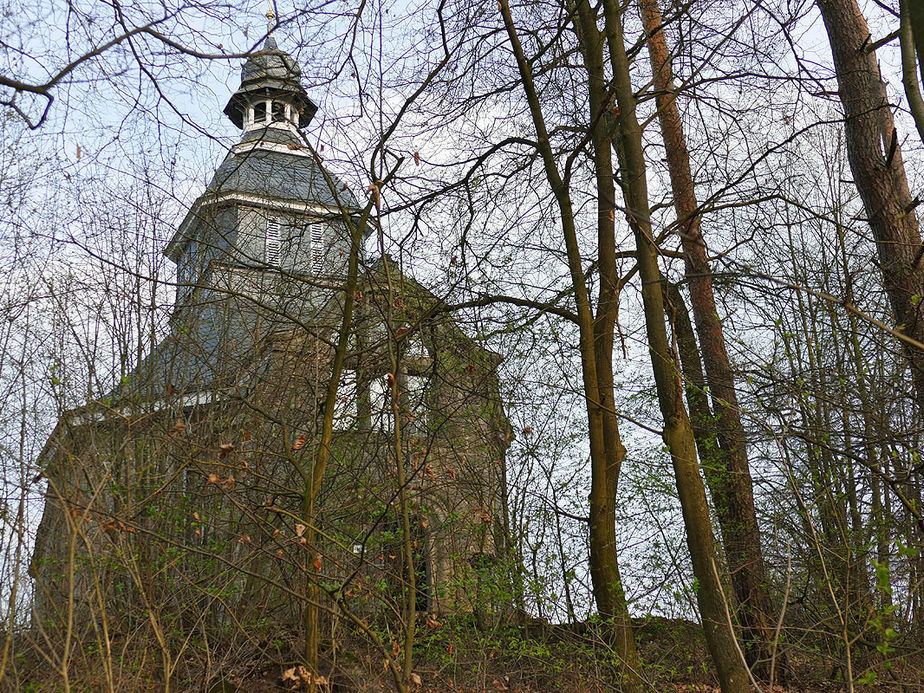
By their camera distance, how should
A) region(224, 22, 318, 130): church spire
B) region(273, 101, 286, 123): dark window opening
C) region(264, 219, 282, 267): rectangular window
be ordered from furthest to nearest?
region(264, 219, 282, 267): rectangular window → region(224, 22, 318, 130): church spire → region(273, 101, 286, 123): dark window opening

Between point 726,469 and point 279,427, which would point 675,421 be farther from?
point 279,427

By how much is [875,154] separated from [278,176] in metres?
4.39

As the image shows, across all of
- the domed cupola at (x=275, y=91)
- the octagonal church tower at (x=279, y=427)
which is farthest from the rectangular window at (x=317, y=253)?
the domed cupola at (x=275, y=91)

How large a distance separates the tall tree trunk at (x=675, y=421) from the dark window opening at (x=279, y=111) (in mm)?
1976

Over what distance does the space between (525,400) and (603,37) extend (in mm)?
3371

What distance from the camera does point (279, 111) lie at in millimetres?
4625

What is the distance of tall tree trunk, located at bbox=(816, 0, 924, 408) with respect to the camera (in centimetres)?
562

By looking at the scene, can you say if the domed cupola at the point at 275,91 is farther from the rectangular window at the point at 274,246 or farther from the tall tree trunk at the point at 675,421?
the tall tree trunk at the point at 675,421

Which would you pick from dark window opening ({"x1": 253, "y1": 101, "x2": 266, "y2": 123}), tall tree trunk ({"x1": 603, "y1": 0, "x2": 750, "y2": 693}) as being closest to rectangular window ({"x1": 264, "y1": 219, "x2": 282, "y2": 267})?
dark window opening ({"x1": 253, "y1": 101, "x2": 266, "y2": 123})

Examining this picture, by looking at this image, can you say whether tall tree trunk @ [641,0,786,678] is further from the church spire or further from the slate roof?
the church spire

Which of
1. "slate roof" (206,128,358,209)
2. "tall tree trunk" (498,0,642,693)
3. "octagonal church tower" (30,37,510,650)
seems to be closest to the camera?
"octagonal church tower" (30,37,510,650)

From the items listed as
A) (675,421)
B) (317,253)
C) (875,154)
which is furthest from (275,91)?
(875,154)

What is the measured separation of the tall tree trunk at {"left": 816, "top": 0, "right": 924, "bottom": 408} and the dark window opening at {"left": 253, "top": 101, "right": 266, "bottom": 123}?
390 centimetres

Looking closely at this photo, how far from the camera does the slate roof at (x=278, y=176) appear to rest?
17.0 ft
